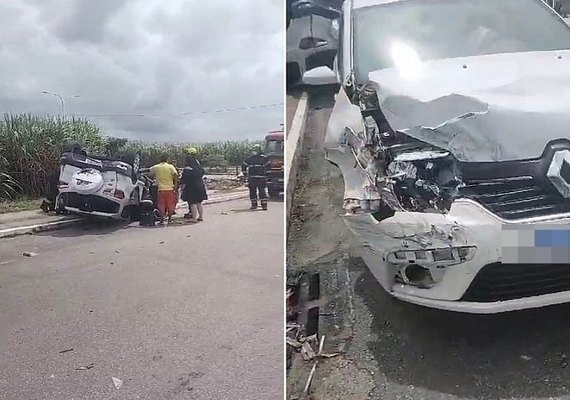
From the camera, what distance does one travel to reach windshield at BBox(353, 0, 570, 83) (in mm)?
1659

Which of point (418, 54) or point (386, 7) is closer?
point (418, 54)

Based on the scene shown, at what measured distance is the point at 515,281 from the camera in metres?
1.54

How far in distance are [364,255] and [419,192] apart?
259mm

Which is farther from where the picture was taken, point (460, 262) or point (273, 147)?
point (460, 262)

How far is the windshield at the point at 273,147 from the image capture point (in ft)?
4.50

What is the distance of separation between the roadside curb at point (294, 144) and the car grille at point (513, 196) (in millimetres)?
385

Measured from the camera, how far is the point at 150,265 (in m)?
1.36

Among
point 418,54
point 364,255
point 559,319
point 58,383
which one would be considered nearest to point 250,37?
point 418,54

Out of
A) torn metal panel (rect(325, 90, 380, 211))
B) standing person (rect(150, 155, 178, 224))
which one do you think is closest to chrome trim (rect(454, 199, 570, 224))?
torn metal panel (rect(325, 90, 380, 211))

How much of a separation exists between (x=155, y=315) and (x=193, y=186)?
279 mm

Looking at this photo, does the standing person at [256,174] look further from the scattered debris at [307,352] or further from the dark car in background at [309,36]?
the scattered debris at [307,352]

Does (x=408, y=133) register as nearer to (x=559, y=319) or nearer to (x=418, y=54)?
(x=418, y=54)

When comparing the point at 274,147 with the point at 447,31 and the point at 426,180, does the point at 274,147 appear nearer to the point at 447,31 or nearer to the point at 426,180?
the point at 426,180

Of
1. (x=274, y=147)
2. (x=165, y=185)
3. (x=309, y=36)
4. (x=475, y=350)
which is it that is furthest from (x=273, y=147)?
(x=475, y=350)
